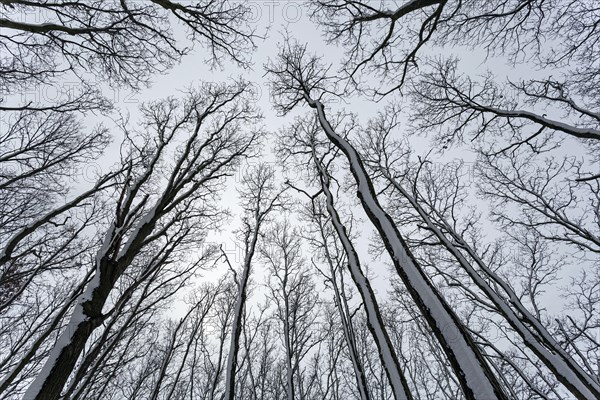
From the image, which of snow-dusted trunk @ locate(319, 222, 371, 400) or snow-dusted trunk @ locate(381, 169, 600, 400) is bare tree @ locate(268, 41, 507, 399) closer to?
snow-dusted trunk @ locate(381, 169, 600, 400)

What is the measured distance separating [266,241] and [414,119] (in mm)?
6931

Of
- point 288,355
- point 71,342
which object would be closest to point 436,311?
point 71,342

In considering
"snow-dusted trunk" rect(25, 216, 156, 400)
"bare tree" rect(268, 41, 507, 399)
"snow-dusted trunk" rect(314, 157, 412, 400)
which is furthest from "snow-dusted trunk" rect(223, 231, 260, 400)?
"bare tree" rect(268, 41, 507, 399)

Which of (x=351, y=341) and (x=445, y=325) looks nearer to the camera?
(x=445, y=325)

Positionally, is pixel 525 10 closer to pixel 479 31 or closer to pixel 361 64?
pixel 479 31

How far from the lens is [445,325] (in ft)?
6.76

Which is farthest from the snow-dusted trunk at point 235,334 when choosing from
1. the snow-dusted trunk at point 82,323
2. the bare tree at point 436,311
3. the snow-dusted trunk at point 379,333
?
the bare tree at point 436,311

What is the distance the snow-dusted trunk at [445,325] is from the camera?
1.72m

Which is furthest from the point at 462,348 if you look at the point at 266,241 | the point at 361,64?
the point at 266,241

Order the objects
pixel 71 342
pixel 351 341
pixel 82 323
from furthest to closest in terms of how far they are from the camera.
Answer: pixel 351 341 → pixel 82 323 → pixel 71 342

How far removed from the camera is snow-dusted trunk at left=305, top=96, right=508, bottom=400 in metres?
1.72

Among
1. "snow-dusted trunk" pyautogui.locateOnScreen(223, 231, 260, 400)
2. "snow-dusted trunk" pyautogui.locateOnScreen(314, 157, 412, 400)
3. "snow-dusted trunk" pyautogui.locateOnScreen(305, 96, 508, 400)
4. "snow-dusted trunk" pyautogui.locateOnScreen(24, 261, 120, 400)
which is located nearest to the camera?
"snow-dusted trunk" pyautogui.locateOnScreen(305, 96, 508, 400)

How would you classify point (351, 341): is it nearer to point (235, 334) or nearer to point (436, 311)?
point (235, 334)

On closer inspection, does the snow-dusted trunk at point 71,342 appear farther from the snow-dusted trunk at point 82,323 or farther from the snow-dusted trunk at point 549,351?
the snow-dusted trunk at point 549,351
